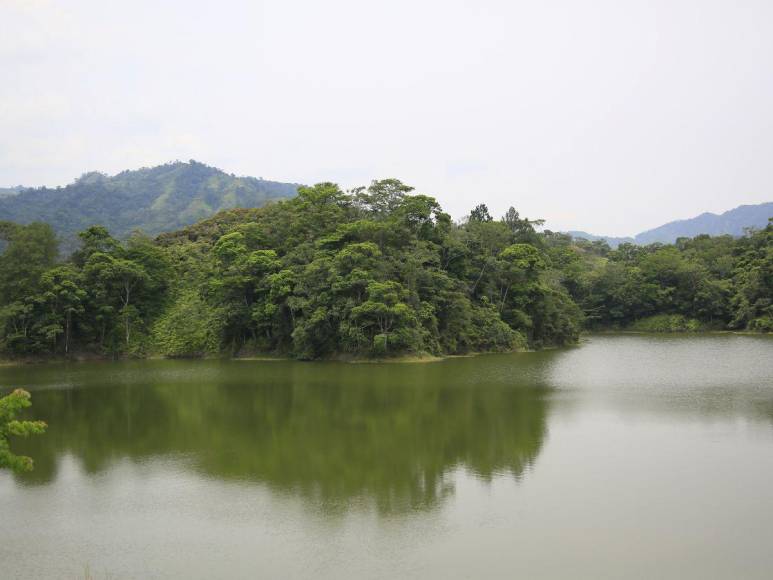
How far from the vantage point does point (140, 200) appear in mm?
113688

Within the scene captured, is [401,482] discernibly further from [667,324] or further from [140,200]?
[140,200]

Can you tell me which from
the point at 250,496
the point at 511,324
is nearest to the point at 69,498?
the point at 250,496

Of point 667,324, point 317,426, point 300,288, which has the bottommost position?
point 317,426

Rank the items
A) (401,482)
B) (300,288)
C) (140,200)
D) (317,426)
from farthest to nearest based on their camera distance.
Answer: (140,200) → (300,288) → (317,426) → (401,482)

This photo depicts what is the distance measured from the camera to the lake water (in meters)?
9.74

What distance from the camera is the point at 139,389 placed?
27.4 metres

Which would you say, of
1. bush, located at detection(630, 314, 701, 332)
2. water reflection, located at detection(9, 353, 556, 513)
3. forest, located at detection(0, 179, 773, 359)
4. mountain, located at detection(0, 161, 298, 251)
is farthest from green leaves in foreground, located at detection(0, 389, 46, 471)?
mountain, located at detection(0, 161, 298, 251)

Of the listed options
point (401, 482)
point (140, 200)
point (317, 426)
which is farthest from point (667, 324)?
point (140, 200)

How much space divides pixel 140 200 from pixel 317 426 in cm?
10551

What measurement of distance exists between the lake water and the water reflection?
0.10m

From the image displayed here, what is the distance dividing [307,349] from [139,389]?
11.4 m

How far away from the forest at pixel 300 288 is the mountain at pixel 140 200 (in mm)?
42770

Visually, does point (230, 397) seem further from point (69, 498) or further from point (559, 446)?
point (559, 446)

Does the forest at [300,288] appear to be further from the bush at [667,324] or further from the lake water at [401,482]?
the bush at [667,324]
